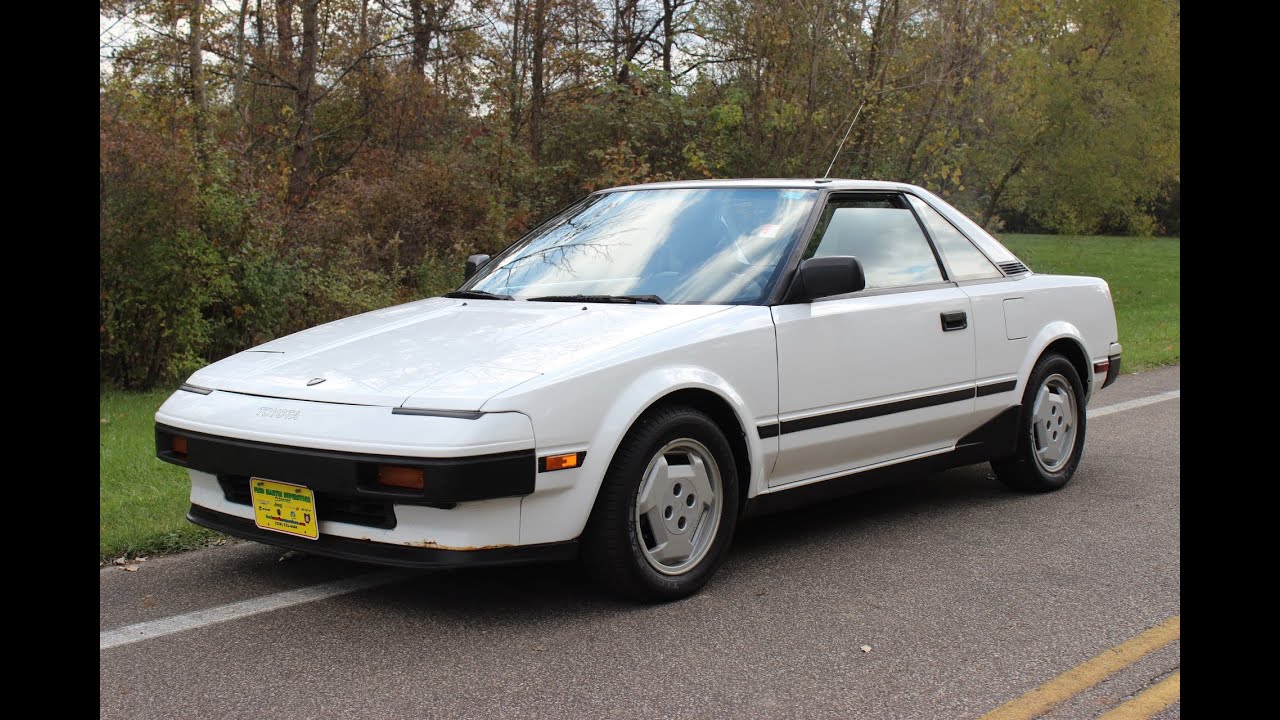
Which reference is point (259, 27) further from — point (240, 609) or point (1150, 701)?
point (1150, 701)

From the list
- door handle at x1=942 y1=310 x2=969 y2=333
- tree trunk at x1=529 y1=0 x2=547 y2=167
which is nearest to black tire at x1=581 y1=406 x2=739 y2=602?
door handle at x1=942 y1=310 x2=969 y2=333

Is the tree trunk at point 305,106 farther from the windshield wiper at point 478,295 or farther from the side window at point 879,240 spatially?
the side window at point 879,240

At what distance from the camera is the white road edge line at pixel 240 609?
3.88 meters

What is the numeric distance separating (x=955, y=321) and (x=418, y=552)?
2.85 meters

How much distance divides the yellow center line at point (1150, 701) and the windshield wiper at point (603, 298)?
2208 mm

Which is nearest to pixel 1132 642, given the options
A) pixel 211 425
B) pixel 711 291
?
pixel 711 291

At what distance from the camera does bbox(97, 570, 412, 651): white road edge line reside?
3885 millimetres

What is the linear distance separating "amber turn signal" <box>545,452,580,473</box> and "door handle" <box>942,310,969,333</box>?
2.25 meters

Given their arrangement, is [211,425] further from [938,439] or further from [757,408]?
[938,439]

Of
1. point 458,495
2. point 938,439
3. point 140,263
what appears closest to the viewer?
point 458,495

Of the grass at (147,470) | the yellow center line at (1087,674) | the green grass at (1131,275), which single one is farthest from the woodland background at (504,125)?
the yellow center line at (1087,674)

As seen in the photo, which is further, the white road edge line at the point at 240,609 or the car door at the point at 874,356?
the car door at the point at 874,356
